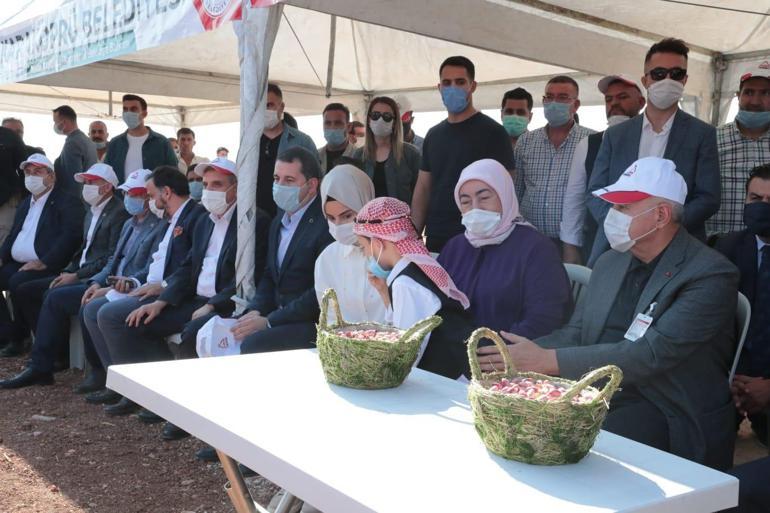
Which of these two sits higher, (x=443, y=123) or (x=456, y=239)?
(x=443, y=123)

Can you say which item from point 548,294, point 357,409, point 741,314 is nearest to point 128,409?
point 548,294

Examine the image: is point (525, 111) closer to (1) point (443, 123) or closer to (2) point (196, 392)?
(1) point (443, 123)

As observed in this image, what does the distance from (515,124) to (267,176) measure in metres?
Result: 1.82

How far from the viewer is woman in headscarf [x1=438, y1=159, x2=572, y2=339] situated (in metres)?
3.04

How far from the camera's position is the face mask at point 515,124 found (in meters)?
5.57

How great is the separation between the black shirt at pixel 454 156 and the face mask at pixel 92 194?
2852mm

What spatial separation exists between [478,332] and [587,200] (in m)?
2.27

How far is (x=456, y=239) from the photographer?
3.40 m

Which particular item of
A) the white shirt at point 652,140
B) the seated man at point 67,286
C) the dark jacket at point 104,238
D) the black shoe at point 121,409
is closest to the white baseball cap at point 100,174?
the seated man at point 67,286

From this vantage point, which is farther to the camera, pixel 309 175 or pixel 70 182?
pixel 70 182

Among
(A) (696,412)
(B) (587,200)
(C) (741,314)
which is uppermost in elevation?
(B) (587,200)

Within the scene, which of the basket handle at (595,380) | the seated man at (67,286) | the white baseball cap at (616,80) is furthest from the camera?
the seated man at (67,286)

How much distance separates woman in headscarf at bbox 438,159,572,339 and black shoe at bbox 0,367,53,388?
138 inches

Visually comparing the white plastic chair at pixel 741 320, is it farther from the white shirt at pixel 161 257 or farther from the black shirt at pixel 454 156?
the white shirt at pixel 161 257
